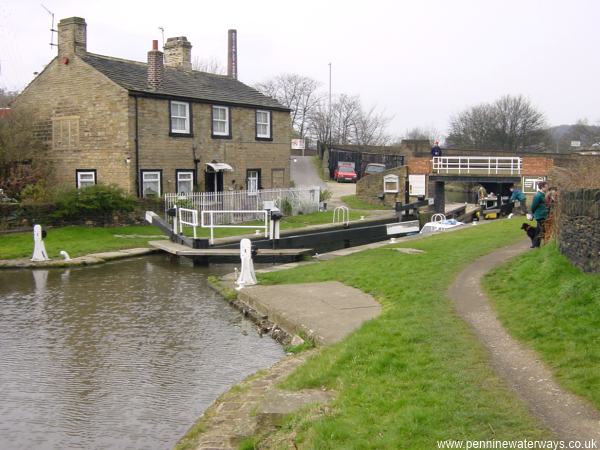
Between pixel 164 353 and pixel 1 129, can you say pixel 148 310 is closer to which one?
pixel 164 353

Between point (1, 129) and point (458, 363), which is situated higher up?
point (1, 129)

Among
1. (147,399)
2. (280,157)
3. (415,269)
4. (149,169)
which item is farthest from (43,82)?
(147,399)

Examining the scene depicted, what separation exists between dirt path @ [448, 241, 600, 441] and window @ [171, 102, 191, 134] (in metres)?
19.5

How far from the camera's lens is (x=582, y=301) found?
8672mm

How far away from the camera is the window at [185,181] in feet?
93.9

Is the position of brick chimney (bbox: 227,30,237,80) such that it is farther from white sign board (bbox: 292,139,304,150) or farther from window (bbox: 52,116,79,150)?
white sign board (bbox: 292,139,304,150)

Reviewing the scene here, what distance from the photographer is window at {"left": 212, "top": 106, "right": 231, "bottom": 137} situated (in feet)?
99.7

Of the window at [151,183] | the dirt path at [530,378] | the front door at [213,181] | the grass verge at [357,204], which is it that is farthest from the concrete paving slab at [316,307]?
the grass verge at [357,204]

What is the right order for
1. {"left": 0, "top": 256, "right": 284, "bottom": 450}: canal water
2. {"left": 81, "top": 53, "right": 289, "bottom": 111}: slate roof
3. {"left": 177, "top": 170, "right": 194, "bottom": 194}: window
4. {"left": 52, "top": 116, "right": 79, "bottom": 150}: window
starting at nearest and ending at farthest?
{"left": 0, "top": 256, "right": 284, "bottom": 450}: canal water → {"left": 81, "top": 53, "right": 289, "bottom": 111}: slate roof → {"left": 52, "top": 116, "right": 79, "bottom": 150}: window → {"left": 177, "top": 170, "right": 194, "bottom": 194}: window

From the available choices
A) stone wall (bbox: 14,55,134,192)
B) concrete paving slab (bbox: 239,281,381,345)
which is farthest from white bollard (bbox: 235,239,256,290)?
stone wall (bbox: 14,55,134,192)

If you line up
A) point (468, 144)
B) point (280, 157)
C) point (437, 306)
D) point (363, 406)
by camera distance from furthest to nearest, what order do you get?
point (468, 144), point (280, 157), point (437, 306), point (363, 406)

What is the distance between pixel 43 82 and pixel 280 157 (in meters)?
12.2

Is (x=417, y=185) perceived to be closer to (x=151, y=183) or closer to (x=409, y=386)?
(x=151, y=183)

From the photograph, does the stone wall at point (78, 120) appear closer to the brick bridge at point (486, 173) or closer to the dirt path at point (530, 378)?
the brick bridge at point (486, 173)
